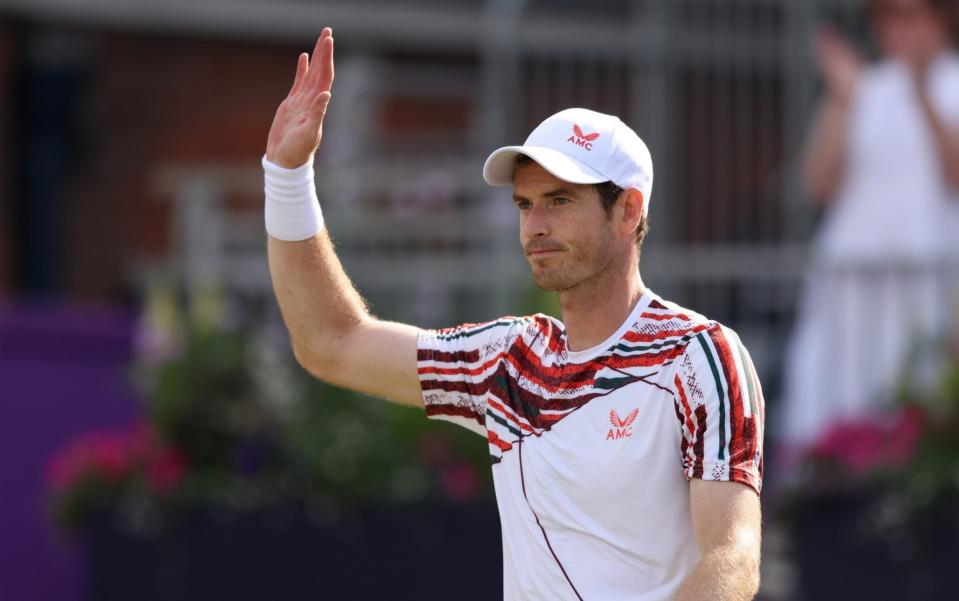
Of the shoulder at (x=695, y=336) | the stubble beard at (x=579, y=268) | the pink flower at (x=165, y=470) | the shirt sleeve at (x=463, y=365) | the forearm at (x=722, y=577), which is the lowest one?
the pink flower at (x=165, y=470)

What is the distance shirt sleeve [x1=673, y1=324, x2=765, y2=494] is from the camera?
3.87 meters

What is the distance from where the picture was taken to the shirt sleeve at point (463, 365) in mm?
4457

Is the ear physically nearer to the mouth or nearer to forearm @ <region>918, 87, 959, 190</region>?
the mouth

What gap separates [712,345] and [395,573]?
4.41m

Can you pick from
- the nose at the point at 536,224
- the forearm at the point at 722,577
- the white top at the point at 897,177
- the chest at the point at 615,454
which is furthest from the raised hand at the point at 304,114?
the white top at the point at 897,177

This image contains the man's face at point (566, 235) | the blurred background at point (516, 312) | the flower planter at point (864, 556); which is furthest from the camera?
the blurred background at point (516, 312)

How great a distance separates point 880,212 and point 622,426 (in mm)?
4283

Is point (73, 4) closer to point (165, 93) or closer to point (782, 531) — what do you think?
point (165, 93)

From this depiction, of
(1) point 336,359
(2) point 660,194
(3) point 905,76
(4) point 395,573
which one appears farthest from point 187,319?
(1) point 336,359

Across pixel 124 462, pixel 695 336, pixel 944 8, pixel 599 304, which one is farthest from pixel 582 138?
pixel 124 462

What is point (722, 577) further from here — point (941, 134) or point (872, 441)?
point (941, 134)

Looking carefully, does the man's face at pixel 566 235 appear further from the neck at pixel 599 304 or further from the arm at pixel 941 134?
the arm at pixel 941 134

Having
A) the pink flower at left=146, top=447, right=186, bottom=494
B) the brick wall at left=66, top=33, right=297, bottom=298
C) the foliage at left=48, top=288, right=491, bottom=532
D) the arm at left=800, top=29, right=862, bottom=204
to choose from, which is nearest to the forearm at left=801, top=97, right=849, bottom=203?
the arm at left=800, top=29, right=862, bottom=204

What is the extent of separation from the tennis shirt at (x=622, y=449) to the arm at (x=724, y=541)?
0.03 m
